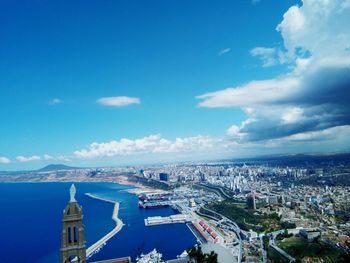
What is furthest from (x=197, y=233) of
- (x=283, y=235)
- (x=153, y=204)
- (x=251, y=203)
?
(x=153, y=204)

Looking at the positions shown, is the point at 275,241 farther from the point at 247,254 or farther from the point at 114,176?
the point at 114,176

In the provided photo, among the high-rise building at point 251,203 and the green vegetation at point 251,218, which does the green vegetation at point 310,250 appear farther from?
the high-rise building at point 251,203

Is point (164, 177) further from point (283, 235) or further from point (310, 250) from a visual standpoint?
point (310, 250)

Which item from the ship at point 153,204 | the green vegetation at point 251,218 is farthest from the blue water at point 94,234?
the green vegetation at point 251,218

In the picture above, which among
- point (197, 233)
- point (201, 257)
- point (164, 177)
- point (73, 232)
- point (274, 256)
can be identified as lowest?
point (197, 233)

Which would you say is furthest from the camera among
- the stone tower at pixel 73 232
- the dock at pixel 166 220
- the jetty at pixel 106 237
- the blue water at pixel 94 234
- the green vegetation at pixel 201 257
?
the dock at pixel 166 220

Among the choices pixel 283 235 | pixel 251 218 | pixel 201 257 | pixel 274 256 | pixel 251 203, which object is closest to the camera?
pixel 201 257
